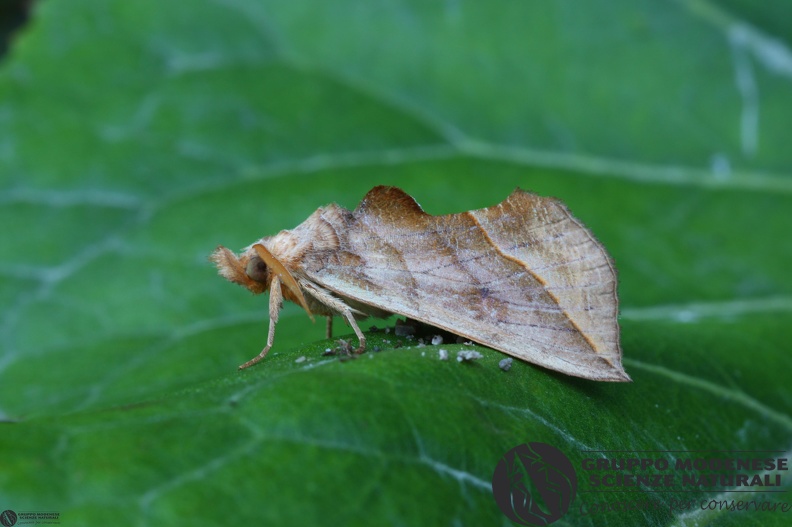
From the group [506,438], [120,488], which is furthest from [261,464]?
[506,438]

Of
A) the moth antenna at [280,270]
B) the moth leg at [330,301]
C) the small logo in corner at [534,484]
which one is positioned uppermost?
the moth antenna at [280,270]

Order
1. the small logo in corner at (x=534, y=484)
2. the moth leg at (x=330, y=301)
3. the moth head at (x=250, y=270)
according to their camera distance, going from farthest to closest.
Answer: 1. the moth head at (x=250, y=270)
2. the moth leg at (x=330, y=301)
3. the small logo in corner at (x=534, y=484)

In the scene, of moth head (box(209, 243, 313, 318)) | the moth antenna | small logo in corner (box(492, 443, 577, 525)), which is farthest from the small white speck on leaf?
moth head (box(209, 243, 313, 318))

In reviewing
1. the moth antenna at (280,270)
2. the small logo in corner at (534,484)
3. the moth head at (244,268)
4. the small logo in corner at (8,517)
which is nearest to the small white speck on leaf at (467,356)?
the small logo in corner at (534,484)

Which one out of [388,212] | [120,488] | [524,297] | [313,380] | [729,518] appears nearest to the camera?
[120,488]

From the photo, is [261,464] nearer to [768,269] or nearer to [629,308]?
[629,308]

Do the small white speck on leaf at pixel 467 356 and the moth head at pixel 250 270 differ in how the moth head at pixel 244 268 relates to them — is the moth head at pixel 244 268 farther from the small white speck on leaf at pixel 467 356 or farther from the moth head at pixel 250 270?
the small white speck on leaf at pixel 467 356

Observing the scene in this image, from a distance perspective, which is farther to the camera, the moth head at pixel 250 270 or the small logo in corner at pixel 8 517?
the moth head at pixel 250 270
